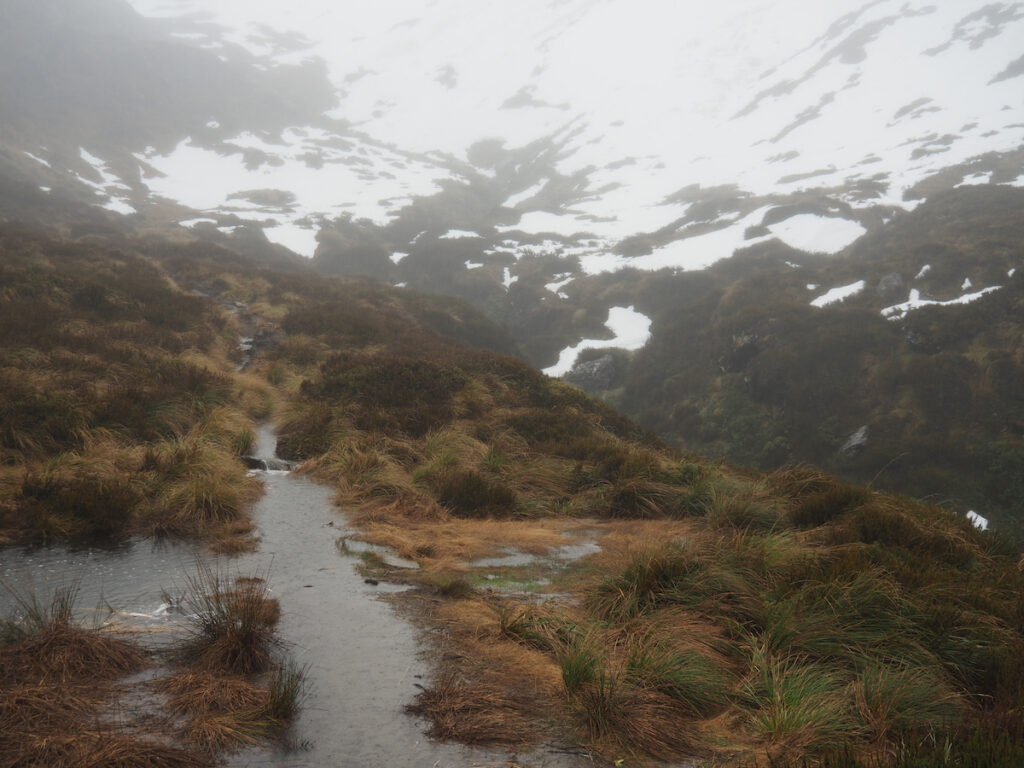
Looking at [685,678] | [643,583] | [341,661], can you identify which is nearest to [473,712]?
[341,661]

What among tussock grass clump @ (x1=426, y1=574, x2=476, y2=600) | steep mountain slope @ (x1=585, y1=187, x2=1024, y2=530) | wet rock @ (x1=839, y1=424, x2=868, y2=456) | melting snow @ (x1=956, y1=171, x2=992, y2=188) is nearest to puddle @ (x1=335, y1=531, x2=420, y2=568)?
tussock grass clump @ (x1=426, y1=574, x2=476, y2=600)

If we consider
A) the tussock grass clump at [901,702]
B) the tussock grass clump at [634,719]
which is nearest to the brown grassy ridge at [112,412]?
the tussock grass clump at [634,719]

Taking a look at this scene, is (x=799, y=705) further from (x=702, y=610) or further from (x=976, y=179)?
(x=976, y=179)

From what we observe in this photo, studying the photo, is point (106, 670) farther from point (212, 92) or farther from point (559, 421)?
point (212, 92)

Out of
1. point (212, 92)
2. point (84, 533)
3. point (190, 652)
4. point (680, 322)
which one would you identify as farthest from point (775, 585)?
point (212, 92)

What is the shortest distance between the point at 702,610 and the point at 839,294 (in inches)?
945

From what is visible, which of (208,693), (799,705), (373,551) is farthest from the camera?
(373,551)

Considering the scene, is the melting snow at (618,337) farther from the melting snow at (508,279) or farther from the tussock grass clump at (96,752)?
Answer: the tussock grass clump at (96,752)

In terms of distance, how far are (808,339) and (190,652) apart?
856 inches

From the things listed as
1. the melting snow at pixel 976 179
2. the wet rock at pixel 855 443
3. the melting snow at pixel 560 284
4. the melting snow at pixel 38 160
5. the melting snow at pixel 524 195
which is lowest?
the wet rock at pixel 855 443

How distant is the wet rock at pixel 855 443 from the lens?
15727 mm

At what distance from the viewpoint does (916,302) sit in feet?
66.9

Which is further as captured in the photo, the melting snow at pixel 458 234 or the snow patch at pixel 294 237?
the melting snow at pixel 458 234

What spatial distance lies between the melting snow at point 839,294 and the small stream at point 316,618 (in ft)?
76.7
